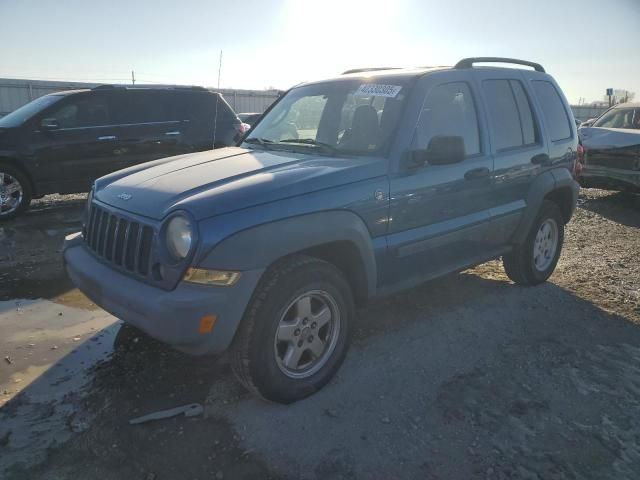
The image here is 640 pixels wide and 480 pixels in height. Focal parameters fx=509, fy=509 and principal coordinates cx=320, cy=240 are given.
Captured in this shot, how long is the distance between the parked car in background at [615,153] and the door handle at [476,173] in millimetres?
5195

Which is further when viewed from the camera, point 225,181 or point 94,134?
point 94,134

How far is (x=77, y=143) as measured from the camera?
764cm

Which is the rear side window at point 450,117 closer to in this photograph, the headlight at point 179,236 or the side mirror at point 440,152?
the side mirror at point 440,152

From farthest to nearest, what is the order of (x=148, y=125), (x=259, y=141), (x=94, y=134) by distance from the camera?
1. (x=148, y=125)
2. (x=94, y=134)
3. (x=259, y=141)

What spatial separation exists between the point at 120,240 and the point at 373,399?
69.8 inches

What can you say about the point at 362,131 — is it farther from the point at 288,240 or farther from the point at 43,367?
the point at 43,367

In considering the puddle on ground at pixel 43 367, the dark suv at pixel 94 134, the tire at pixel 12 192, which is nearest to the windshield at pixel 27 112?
the dark suv at pixel 94 134

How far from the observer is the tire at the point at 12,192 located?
7156 millimetres

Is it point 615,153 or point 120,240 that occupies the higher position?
point 615,153

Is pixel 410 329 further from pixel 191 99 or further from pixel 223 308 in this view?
pixel 191 99

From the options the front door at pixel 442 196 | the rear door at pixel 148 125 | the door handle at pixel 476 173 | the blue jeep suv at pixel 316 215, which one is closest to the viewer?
the blue jeep suv at pixel 316 215

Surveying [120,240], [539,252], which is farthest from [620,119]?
[120,240]

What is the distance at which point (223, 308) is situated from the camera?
256 cm

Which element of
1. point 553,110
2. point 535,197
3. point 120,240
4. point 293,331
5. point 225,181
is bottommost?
point 293,331
